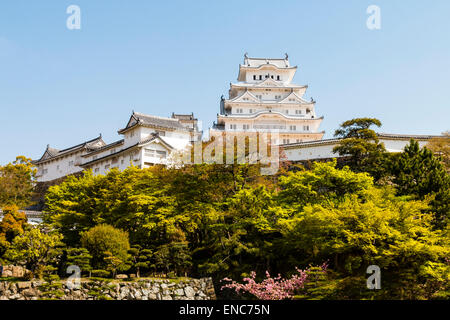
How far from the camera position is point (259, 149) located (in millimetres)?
21578

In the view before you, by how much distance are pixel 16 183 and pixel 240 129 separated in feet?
66.4

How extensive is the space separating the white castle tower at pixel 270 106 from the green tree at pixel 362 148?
56.5 ft

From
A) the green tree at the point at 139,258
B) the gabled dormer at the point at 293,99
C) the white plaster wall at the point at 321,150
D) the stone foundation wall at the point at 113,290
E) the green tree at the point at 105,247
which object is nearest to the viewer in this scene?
the stone foundation wall at the point at 113,290

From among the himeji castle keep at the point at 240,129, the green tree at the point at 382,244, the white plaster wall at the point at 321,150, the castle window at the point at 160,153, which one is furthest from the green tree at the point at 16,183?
the green tree at the point at 382,244

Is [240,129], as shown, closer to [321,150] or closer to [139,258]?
[321,150]

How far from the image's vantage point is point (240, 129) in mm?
44562

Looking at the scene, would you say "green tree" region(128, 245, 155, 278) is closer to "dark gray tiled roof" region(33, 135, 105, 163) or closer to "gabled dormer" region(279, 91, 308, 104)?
"dark gray tiled roof" region(33, 135, 105, 163)

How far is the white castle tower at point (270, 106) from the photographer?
43.9 m

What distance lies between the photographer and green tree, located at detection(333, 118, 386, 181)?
22891 mm

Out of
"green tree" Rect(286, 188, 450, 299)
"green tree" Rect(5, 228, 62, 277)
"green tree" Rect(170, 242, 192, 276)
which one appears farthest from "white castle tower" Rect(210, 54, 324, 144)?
"green tree" Rect(286, 188, 450, 299)

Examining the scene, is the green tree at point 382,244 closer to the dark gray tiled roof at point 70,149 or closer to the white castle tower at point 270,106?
the white castle tower at point 270,106

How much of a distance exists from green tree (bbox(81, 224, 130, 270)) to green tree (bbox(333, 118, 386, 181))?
12095 mm

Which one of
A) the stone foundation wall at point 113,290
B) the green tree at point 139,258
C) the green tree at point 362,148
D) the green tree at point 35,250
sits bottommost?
the stone foundation wall at point 113,290
